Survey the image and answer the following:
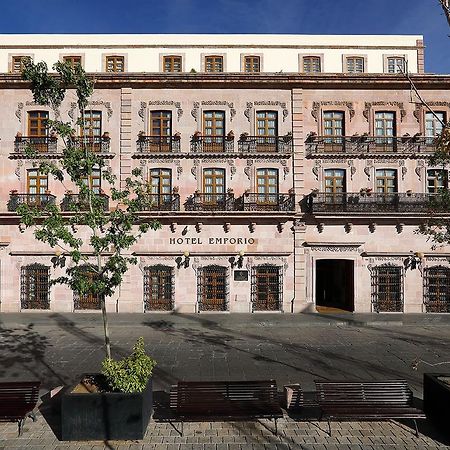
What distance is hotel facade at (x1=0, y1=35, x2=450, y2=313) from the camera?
20.2 meters

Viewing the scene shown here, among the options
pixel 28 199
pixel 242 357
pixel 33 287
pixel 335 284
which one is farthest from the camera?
pixel 335 284

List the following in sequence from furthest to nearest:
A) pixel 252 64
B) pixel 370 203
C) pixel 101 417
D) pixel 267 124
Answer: pixel 252 64 < pixel 267 124 < pixel 370 203 < pixel 101 417

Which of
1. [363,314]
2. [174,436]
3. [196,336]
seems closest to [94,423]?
[174,436]

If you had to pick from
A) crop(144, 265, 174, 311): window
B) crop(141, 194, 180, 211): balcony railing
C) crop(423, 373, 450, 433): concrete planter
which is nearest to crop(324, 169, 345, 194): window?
crop(141, 194, 180, 211): balcony railing

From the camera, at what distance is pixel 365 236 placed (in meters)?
20.2

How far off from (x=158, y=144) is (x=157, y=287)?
7.99 metres

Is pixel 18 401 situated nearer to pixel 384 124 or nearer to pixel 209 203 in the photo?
pixel 209 203

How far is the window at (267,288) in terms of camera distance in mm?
20359

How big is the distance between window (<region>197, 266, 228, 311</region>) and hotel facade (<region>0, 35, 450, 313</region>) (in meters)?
0.06

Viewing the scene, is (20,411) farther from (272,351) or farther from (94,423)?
(272,351)

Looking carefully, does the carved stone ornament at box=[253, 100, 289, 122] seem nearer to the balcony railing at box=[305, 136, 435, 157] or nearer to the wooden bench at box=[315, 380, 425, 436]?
the balcony railing at box=[305, 136, 435, 157]

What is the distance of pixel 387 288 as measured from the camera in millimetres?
20359

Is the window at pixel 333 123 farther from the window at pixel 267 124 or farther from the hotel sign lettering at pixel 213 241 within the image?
the hotel sign lettering at pixel 213 241

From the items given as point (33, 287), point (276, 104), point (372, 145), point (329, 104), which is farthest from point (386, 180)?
point (33, 287)
